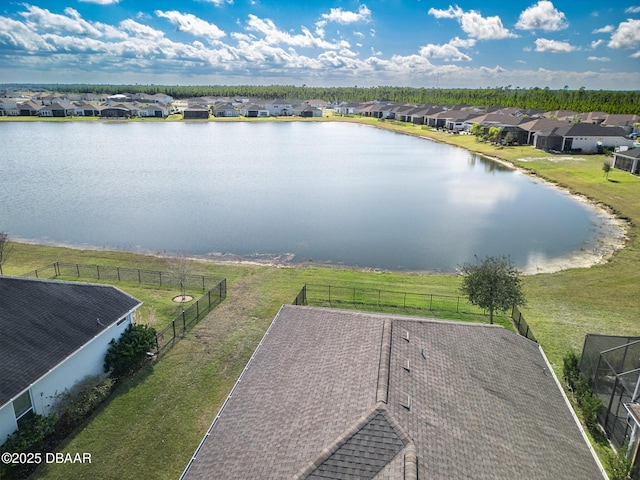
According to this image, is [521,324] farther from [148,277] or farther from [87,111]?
[87,111]

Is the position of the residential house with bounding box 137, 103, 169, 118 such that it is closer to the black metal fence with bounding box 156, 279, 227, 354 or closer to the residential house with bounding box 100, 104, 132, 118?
the residential house with bounding box 100, 104, 132, 118

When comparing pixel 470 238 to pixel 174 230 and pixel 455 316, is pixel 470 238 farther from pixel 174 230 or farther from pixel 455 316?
pixel 174 230

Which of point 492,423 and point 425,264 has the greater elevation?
point 492,423

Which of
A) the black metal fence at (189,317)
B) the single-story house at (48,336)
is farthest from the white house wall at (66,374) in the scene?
the black metal fence at (189,317)

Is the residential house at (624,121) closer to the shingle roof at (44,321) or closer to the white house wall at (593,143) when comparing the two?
the white house wall at (593,143)

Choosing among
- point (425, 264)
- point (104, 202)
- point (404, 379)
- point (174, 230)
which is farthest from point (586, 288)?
point (104, 202)

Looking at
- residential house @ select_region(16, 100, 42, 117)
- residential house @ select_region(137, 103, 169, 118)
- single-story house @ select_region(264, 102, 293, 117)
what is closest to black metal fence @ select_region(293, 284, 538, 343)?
residential house @ select_region(137, 103, 169, 118)

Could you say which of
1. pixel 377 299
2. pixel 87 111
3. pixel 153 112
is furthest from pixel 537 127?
pixel 87 111
